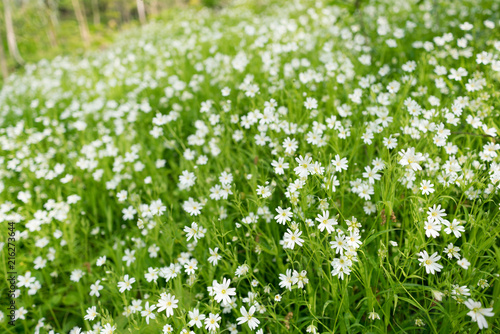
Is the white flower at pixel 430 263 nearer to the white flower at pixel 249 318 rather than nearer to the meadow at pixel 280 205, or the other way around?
the meadow at pixel 280 205

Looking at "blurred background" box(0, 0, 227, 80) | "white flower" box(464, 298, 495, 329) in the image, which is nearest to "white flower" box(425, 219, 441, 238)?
"white flower" box(464, 298, 495, 329)

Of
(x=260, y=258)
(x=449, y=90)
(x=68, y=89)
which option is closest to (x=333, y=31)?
(x=449, y=90)

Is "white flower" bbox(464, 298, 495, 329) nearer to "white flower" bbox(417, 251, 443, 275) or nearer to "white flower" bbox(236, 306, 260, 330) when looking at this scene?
"white flower" bbox(417, 251, 443, 275)

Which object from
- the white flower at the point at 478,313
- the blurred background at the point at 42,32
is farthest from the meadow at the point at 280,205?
the blurred background at the point at 42,32

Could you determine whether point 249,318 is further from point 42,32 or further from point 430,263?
point 42,32

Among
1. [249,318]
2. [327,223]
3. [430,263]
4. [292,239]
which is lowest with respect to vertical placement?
[249,318]

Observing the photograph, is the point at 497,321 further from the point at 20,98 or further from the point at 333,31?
the point at 20,98

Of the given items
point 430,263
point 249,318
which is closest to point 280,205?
point 249,318

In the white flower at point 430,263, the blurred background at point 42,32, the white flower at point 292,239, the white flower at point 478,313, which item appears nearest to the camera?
the white flower at point 478,313
